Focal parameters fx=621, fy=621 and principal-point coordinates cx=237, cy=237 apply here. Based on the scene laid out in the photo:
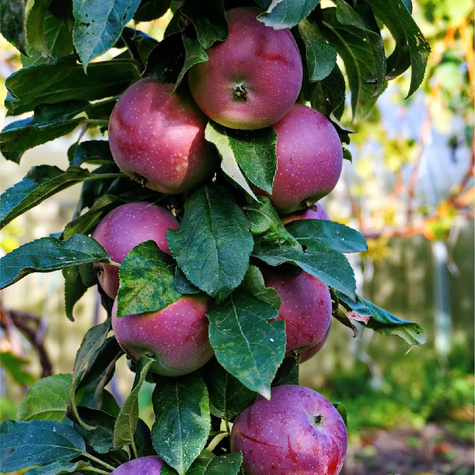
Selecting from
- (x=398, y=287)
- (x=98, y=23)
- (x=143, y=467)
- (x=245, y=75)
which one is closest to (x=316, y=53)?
(x=245, y=75)

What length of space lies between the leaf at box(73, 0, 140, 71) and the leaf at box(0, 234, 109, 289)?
0.56ft

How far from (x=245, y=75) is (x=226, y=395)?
306 millimetres

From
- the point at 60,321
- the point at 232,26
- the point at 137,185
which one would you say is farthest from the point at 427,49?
the point at 60,321

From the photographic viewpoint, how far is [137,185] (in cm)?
70

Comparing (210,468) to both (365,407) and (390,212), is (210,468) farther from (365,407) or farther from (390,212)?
(365,407)

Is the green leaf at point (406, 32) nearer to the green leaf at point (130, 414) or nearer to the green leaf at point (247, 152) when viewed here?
the green leaf at point (247, 152)

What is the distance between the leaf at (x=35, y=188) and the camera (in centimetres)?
64

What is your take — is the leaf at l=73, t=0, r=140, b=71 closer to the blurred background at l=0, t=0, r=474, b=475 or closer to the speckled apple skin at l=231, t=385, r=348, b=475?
the speckled apple skin at l=231, t=385, r=348, b=475

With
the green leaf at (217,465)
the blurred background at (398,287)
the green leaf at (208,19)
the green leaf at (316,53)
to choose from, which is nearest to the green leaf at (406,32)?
the green leaf at (316,53)

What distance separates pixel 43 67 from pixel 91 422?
0.38 meters

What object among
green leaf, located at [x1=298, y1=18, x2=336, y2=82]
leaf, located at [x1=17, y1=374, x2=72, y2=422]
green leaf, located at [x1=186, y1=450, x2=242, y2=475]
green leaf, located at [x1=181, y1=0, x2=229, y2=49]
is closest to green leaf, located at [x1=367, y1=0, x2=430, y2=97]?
green leaf, located at [x1=298, y1=18, x2=336, y2=82]

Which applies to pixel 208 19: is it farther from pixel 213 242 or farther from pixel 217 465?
pixel 217 465

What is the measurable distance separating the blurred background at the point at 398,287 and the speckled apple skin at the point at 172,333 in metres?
1.04

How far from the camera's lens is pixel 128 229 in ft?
1.97
